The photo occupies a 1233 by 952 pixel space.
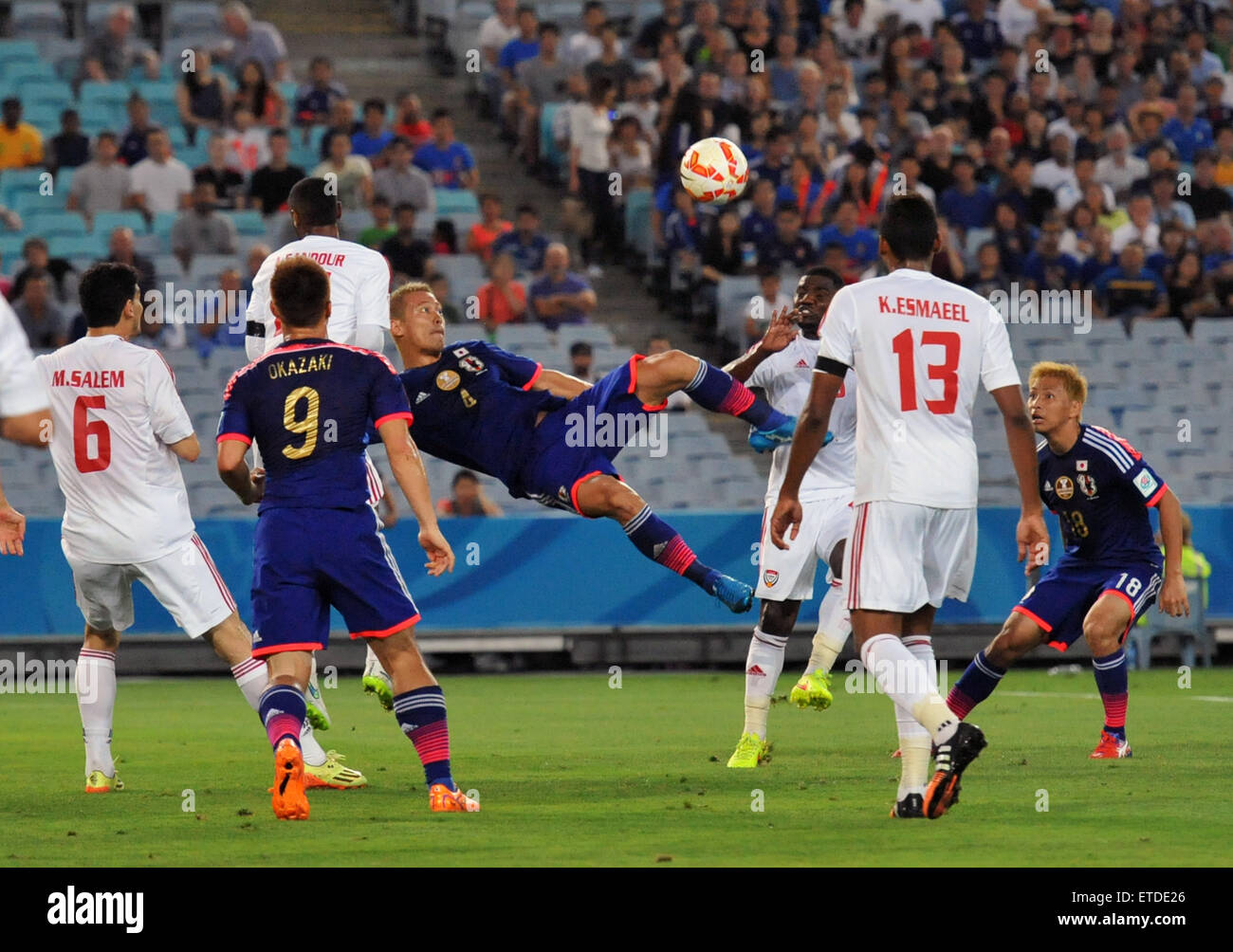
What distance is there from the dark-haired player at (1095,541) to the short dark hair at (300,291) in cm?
409

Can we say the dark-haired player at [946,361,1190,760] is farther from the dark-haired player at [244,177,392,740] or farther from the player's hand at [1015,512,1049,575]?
the dark-haired player at [244,177,392,740]

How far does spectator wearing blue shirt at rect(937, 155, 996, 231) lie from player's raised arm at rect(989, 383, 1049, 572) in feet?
45.2

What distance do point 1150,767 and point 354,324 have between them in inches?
Answer: 174

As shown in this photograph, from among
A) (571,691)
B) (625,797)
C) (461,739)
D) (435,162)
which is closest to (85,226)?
(435,162)

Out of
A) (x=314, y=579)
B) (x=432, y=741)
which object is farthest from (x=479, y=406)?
(x=432, y=741)

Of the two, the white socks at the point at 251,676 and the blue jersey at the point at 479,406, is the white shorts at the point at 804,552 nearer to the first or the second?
the blue jersey at the point at 479,406

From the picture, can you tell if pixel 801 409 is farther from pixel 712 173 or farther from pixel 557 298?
pixel 557 298

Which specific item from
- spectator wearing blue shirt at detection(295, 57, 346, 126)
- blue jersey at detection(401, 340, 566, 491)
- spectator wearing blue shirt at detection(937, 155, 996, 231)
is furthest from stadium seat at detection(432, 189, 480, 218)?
blue jersey at detection(401, 340, 566, 491)

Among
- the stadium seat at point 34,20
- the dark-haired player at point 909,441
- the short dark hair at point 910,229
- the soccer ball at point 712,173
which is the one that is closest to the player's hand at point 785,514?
the dark-haired player at point 909,441

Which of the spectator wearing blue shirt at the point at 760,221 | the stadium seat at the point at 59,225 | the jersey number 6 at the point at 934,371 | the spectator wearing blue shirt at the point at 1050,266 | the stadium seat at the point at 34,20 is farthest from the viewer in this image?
the stadium seat at the point at 34,20

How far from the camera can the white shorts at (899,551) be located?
23.3 ft

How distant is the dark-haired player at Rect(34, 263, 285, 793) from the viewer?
851 centimetres

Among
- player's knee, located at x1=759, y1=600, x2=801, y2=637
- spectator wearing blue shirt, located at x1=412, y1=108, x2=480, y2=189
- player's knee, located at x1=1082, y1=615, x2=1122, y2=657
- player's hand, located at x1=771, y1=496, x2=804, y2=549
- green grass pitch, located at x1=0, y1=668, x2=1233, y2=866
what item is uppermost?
spectator wearing blue shirt, located at x1=412, y1=108, x2=480, y2=189

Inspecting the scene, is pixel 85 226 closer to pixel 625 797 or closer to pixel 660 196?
pixel 660 196
